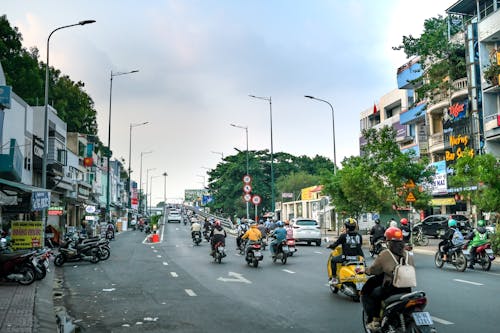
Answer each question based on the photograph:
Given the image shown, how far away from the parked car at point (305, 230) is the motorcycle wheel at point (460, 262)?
15.1m

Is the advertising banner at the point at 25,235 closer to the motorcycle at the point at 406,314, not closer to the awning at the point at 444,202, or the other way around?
the motorcycle at the point at 406,314

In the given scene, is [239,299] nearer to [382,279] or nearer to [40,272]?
[382,279]

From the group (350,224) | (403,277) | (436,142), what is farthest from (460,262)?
(436,142)

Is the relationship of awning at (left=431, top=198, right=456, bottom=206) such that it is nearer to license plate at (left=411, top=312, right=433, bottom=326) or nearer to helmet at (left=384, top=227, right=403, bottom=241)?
helmet at (left=384, top=227, right=403, bottom=241)

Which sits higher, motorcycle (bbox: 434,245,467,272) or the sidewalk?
motorcycle (bbox: 434,245,467,272)

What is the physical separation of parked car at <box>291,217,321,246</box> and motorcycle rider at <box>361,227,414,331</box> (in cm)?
2467

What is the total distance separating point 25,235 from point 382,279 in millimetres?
15229

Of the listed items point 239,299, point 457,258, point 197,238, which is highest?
point 197,238

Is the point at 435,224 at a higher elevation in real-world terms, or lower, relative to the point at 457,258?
higher

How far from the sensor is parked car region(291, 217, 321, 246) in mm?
31984

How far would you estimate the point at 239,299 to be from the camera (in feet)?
38.1

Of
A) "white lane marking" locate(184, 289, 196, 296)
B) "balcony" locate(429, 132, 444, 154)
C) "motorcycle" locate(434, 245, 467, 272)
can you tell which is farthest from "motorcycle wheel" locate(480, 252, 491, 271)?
"balcony" locate(429, 132, 444, 154)

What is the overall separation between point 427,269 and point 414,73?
3211 centimetres

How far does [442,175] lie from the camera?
138 ft
